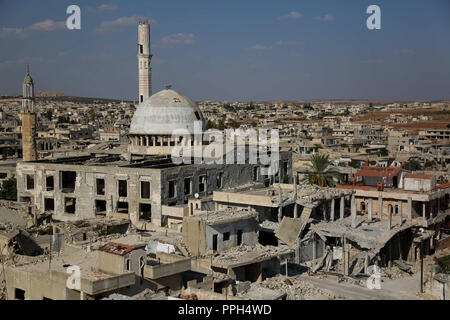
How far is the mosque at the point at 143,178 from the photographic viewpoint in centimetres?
3325

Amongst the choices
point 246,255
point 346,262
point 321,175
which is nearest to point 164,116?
point 321,175

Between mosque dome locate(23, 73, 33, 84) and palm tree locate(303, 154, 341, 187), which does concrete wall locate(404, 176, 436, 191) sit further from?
mosque dome locate(23, 73, 33, 84)

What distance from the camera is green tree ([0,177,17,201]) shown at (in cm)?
4425

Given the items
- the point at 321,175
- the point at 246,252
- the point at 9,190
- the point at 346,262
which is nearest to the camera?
the point at 246,252

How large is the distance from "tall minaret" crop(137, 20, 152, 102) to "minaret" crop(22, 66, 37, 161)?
9718 millimetres

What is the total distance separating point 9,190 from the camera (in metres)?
44.9

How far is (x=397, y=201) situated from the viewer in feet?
114

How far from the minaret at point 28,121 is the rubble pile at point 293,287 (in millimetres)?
28492

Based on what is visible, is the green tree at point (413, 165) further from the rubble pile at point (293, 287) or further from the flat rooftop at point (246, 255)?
the rubble pile at point (293, 287)

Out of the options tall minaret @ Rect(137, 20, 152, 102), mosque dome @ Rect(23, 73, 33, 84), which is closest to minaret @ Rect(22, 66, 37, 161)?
mosque dome @ Rect(23, 73, 33, 84)

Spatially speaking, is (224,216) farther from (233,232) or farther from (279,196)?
(279,196)

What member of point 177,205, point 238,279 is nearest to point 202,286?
point 238,279

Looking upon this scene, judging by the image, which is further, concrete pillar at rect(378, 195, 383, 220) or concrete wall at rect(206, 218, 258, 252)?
concrete pillar at rect(378, 195, 383, 220)

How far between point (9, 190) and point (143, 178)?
16249 mm
